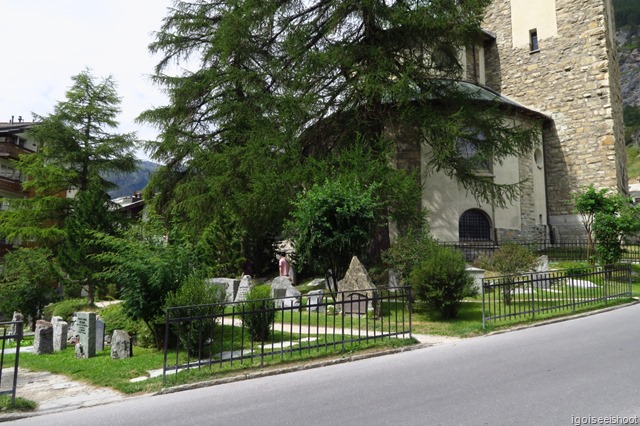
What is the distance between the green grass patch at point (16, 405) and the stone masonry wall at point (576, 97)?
27.9 metres

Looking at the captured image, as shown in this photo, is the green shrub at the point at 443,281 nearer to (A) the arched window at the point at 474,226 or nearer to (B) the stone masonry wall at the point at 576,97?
(A) the arched window at the point at 474,226

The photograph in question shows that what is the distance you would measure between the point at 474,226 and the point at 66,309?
1910cm

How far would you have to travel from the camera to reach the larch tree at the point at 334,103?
1625 cm

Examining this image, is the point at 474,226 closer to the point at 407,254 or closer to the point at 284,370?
the point at 407,254

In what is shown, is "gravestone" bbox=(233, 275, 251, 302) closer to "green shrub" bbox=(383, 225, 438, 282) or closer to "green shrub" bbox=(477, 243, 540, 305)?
"green shrub" bbox=(383, 225, 438, 282)

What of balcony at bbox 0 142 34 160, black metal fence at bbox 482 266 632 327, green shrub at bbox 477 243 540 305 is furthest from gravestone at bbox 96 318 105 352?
balcony at bbox 0 142 34 160

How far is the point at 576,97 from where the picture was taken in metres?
26.1

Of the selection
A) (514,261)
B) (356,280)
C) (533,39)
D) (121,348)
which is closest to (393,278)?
(356,280)

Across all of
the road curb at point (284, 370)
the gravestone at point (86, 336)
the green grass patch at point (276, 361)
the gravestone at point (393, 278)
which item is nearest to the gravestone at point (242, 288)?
the gravestone at point (393, 278)

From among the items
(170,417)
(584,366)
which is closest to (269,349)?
(170,417)

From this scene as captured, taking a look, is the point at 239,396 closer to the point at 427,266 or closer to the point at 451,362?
the point at 451,362

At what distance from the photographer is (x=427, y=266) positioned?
35.6 ft

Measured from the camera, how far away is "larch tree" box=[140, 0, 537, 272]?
53.3 ft

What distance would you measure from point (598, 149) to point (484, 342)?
2212 centimetres
